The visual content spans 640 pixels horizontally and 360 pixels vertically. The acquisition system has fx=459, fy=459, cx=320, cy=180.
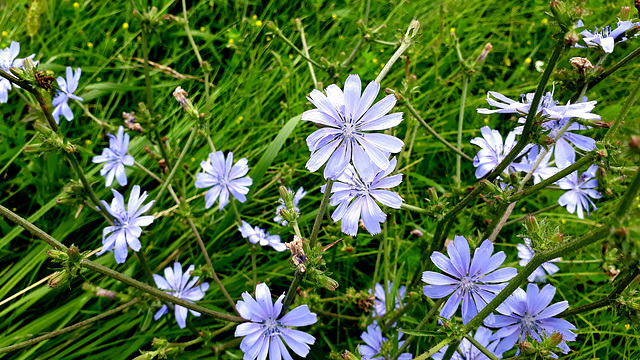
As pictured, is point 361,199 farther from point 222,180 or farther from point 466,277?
point 222,180

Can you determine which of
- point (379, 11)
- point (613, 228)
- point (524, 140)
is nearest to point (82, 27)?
point (379, 11)

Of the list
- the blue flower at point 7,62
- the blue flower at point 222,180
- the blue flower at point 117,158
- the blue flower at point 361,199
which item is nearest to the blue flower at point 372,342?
the blue flower at point 361,199

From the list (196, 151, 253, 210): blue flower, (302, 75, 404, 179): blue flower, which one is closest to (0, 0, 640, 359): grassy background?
(196, 151, 253, 210): blue flower

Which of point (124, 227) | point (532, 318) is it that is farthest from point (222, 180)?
point (532, 318)

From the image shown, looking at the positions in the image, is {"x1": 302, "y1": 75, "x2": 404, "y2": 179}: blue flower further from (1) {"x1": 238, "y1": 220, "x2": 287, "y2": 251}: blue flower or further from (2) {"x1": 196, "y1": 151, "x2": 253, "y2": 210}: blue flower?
(2) {"x1": 196, "y1": 151, "x2": 253, "y2": 210}: blue flower

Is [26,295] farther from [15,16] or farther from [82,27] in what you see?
[15,16]

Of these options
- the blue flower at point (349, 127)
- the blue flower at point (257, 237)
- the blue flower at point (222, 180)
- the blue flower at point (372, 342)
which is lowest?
the blue flower at point (372, 342)

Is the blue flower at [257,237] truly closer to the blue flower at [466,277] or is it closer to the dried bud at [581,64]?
the blue flower at [466,277]
